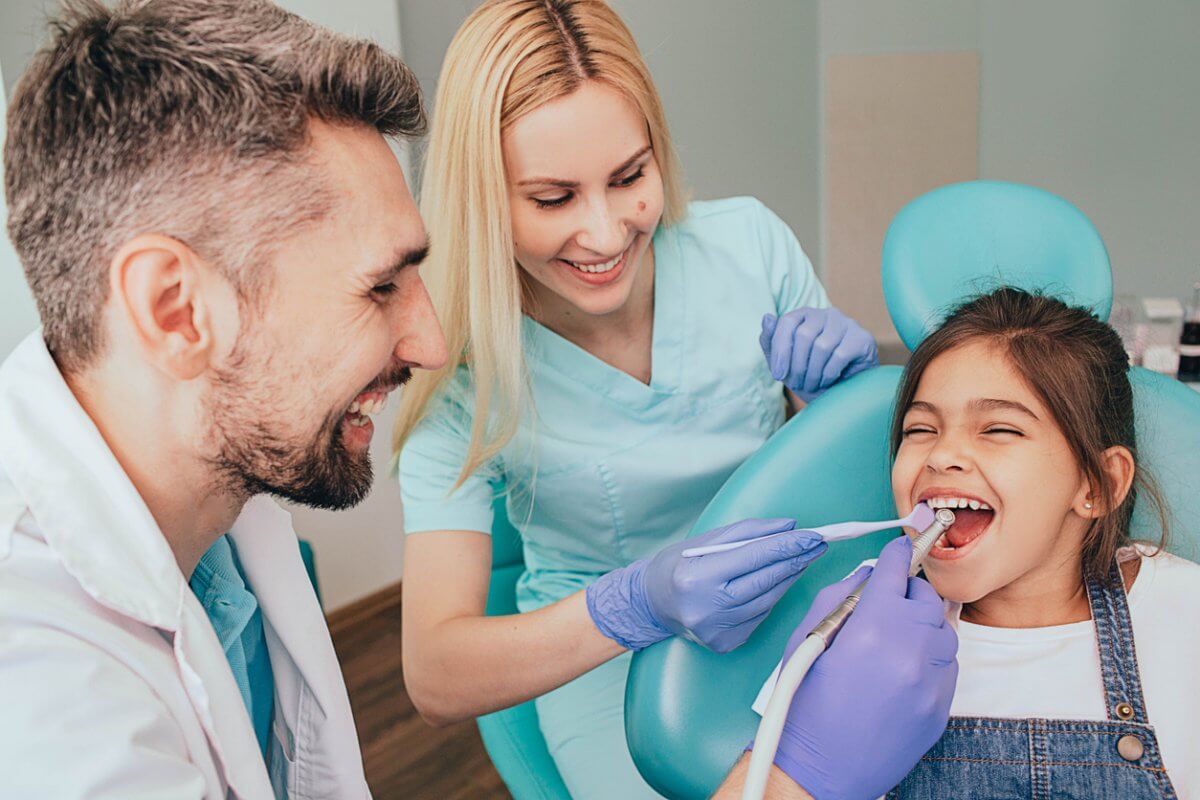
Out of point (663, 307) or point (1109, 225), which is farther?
point (1109, 225)

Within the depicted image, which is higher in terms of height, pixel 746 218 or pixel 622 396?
pixel 746 218

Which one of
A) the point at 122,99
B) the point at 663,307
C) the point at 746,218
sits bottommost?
the point at 663,307

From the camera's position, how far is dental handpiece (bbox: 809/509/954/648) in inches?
37.1

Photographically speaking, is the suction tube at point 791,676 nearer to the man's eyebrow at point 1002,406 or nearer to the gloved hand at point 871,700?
the gloved hand at point 871,700

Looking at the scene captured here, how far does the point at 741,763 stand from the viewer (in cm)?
95

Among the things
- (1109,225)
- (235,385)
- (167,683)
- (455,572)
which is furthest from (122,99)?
(1109,225)

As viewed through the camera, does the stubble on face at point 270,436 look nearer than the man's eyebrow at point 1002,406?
Yes

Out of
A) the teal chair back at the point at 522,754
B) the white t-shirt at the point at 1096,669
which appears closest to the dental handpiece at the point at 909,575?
the white t-shirt at the point at 1096,669

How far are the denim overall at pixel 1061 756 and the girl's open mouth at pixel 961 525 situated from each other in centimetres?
17

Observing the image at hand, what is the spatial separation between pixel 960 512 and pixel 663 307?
0.51m

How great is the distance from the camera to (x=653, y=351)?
146 cm

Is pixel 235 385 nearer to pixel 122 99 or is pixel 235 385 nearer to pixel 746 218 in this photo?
pixel 122 99

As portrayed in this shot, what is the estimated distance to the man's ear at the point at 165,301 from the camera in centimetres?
78

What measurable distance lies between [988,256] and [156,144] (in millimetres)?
976
